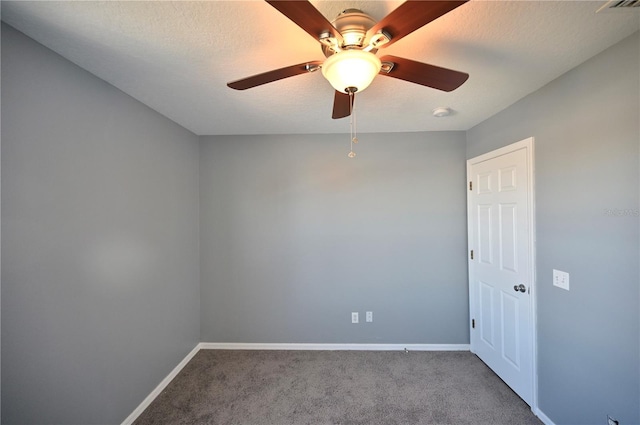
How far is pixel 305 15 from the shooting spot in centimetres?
84

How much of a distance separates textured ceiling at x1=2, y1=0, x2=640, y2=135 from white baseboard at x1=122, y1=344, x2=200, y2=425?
2.43 metres

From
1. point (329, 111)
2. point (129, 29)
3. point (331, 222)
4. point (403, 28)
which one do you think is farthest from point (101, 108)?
point (331, 222)

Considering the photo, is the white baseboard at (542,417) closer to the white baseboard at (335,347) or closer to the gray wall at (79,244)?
the white baseboard at (335,347)

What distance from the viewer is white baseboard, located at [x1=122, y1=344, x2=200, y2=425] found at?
6.04 feet

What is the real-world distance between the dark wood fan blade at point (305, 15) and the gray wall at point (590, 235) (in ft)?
5.28

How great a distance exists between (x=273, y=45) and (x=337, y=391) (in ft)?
8.62

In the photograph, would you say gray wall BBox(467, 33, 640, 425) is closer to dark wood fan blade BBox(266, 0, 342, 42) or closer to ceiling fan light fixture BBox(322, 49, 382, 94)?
ceiling fan light fixture BBox(322, 49, 382, 94)

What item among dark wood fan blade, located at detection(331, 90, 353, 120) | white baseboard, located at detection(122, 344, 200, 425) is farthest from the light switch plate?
white baseboard, located at detection(122, 344, 200, 425)

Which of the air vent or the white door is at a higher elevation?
the air vent

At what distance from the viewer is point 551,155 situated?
171cm

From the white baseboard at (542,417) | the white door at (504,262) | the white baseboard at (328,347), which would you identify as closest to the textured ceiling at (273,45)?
the white door at (504,262)

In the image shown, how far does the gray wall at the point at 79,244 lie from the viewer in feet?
3.91

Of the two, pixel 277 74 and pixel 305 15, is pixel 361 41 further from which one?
pixel 277 74

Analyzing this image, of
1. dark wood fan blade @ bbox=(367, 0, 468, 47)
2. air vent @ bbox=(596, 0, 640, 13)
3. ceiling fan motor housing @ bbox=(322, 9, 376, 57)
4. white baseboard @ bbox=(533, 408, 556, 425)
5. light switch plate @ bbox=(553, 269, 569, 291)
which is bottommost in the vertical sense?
white baseboard @ bbox=(533, 408, 556, 425)
